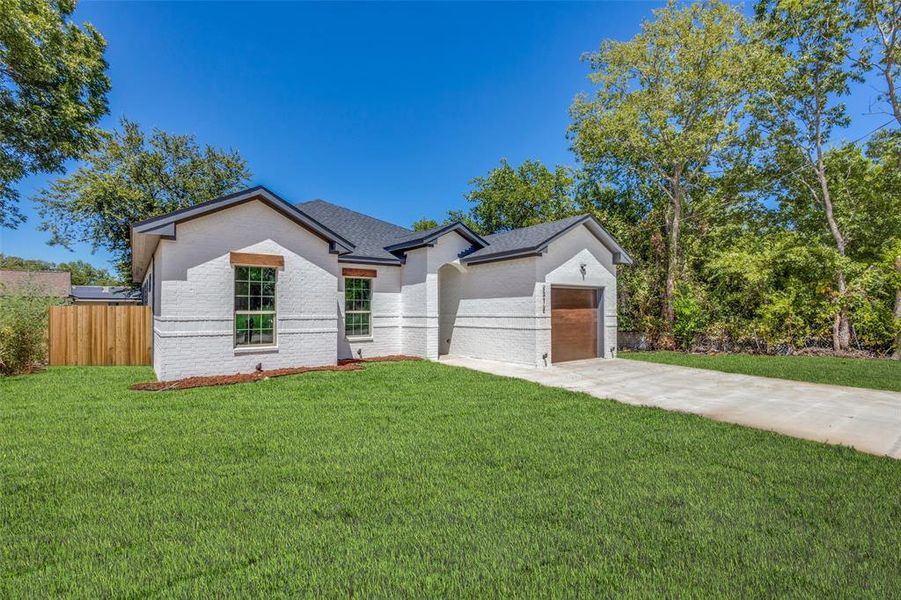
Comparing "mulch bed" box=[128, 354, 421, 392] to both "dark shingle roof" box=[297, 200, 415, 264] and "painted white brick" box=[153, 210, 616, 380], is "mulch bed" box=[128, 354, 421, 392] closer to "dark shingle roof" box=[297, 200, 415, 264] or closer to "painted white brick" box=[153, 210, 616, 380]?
"painted white brick" box=[153, 210, 616, 380]

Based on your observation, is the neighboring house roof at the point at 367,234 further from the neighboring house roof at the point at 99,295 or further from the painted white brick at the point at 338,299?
the neighboring house roof at the point at 99,295

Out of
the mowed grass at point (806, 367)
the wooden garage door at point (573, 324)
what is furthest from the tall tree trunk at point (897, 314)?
the wooden garage door at point (573, 324)

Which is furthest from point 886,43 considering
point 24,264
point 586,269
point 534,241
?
point 24,264

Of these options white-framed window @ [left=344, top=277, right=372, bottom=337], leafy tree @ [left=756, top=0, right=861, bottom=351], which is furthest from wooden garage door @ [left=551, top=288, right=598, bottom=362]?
leafy tree @ [left=756, top=0, right=861, bottom=351]

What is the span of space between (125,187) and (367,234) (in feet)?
48.5

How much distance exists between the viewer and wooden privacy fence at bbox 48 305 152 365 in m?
11.3

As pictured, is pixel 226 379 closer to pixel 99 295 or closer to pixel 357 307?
pixel 357 307

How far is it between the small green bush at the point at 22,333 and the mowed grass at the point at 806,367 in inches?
684

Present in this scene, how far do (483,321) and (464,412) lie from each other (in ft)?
23.2

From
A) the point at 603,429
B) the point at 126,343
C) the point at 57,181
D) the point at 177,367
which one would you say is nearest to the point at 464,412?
the point at 603,429

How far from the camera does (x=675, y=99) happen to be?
17.0 m

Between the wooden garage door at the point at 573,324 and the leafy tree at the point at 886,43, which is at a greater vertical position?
the leafy tree at the point at 886,43

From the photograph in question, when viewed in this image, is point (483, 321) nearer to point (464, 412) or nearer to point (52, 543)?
point (464, 412)

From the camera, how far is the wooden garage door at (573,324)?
1263 centimetres
